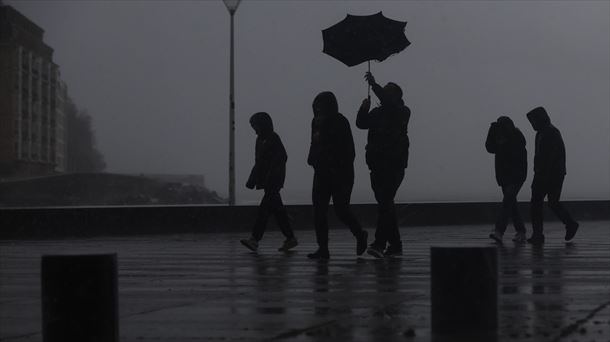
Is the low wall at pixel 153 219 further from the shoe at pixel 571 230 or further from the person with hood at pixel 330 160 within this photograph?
the person with hood at pixel 330 160

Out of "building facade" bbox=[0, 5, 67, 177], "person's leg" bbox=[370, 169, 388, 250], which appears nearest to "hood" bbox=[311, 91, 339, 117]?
"person's leg" bbox=[370, 169, 388, 250]

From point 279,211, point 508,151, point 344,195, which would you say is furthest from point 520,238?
point 344,195

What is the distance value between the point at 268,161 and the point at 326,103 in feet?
7.52

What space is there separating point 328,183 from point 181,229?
11.6 metres

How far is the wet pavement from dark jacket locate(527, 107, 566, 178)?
2.34 metres

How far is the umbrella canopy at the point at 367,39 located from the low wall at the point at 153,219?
1000 cm

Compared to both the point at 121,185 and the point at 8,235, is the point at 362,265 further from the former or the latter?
the point at 121,185

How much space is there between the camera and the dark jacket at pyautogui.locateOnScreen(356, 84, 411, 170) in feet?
44.0

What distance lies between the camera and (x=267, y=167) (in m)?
15.3

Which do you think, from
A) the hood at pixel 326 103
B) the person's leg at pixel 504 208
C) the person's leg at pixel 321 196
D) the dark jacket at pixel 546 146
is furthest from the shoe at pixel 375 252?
the dark jacket at pixel 546 146

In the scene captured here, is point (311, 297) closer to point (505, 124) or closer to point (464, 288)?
point (464, 288)

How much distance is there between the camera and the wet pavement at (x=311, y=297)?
6.43m

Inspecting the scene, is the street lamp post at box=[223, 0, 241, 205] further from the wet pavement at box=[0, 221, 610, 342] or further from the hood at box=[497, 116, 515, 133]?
the wet pavement at box=[0, 221, 610, 342]

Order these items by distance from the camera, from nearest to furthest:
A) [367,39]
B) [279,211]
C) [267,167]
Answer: [367,39] → [267,167] → [279,211]
